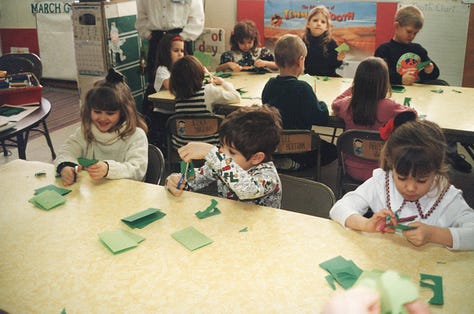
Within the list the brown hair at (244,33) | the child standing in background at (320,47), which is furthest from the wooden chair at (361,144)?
the brown hair at (244,33)

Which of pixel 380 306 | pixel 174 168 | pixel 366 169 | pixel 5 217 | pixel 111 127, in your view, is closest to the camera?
pixel 380 306

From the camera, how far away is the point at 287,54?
313 centimetres

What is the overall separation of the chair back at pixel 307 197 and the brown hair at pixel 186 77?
150 cm

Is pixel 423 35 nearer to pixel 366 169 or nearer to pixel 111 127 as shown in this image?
pixel 366 169

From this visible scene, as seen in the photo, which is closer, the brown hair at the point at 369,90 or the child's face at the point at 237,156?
the child's face at the point at 237,156

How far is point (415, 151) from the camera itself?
160 cm

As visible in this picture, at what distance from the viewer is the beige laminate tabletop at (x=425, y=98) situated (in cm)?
288

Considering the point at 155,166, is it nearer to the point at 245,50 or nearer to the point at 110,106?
the point at 110,106

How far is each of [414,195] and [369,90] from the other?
1.33 m

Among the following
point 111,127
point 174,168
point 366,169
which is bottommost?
point 174,168

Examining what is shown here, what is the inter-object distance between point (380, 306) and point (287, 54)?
8.70ft

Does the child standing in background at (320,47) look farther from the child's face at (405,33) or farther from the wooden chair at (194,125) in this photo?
the wooden chair at (194,125)

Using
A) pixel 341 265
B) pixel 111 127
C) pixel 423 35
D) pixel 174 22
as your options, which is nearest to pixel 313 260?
pixel 341 265

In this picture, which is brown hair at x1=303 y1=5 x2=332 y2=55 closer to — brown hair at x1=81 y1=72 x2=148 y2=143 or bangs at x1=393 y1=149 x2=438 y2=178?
brown hair at x1=81 y1=72 x2=148 y2=143
